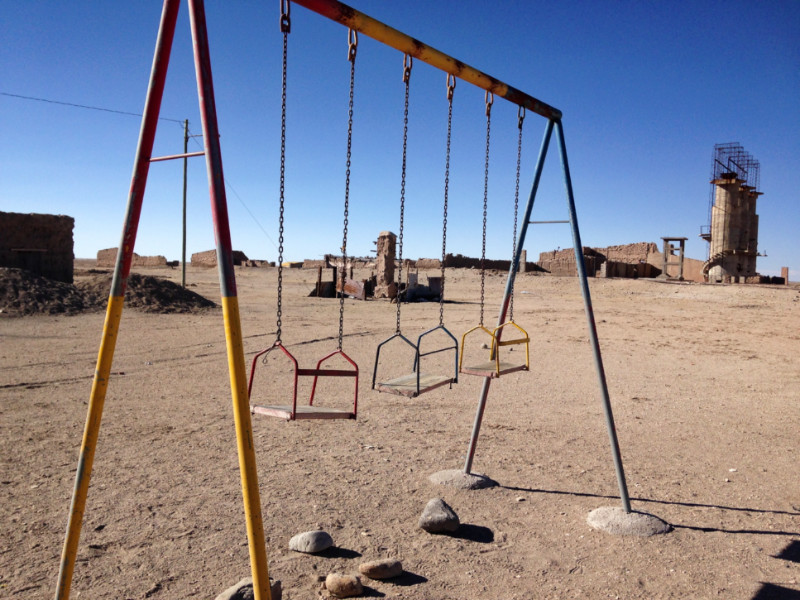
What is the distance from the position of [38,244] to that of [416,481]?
1558 centimetres

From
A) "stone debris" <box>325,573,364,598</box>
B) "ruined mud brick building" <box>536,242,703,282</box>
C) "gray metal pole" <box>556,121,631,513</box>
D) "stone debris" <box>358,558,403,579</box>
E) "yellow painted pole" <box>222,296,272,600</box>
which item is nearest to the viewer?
"yellow painted pole" <box>222,296,272,600</box>

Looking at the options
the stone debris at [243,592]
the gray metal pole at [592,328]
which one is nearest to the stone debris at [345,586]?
the stone debris at [243,592]

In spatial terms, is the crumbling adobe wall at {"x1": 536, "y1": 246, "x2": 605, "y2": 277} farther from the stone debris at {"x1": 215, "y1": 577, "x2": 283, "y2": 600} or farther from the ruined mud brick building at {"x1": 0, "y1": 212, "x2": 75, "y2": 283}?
the stone debris at {"x1": 215, "y1": 577, "x2": 283, "y2": 600}

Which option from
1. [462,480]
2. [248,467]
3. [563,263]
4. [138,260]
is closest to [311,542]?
[248,467]

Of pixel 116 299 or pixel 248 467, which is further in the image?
pixel 116 299

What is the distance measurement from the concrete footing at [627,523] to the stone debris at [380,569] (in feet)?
4.68

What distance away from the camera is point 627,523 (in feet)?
11.8

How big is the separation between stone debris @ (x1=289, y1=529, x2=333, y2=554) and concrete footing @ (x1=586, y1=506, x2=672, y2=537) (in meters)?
1.69

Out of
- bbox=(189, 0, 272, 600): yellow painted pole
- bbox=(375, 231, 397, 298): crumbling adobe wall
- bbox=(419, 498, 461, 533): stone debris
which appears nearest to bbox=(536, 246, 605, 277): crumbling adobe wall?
bbox=(375, 231, 397, 298): crumbling adobe wall

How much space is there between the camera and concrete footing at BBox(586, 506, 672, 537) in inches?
140

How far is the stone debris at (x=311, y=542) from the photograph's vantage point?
10.4 feet

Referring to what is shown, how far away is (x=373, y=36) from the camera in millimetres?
3117

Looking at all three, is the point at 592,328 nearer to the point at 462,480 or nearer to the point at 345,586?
the point at 462,480

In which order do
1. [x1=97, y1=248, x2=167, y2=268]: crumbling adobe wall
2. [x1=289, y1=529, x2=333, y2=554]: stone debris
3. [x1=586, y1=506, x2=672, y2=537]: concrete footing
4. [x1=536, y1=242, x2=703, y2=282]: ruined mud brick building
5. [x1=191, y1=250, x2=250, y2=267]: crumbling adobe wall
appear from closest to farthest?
[x1=289, y1=529, x2=333, y2=554]: stone debris, [x1=586, y1=506, x2=672, y2=537]: concrete footing, [x1=536, y1=242, x2=703, y2=282]: ruined mud brick building, [x1=191, y1=250, x2=250, y2=267]: crumbling adobe wall, [x1=97, y1=248, x2=167, y2=268]: crumbling adobe wall
